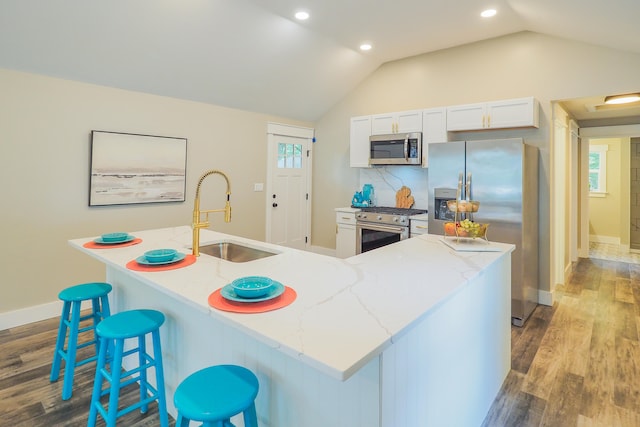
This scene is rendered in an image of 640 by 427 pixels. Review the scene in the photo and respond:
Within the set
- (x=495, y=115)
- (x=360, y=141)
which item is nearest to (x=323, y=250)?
(x=360, y=141)

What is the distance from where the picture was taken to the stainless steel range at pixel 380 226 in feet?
14.0

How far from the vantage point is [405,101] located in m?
4.91

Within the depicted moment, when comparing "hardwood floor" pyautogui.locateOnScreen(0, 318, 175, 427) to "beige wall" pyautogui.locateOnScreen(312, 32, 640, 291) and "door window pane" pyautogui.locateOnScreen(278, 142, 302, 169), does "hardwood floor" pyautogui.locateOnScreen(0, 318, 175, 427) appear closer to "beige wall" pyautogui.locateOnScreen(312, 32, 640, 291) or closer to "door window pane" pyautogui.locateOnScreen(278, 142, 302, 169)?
"door window pane" pyautogui.locateOnScreen(278, 142, 302, 169)

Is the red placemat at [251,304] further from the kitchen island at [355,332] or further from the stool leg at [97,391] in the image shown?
the stool leg at [97,391]

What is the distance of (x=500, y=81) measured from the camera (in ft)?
13.4

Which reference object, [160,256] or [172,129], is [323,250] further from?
[160,256]

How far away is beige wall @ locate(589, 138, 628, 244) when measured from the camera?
650 centimetres

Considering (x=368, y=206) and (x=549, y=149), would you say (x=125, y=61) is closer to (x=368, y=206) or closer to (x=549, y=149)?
(x=368, y=206)

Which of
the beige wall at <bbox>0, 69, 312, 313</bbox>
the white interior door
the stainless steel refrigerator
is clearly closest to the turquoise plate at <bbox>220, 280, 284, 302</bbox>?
the stainless steel refrigerator

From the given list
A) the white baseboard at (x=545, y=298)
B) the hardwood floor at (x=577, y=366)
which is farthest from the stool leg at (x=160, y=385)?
the white baseboard at (x=545, y=298)

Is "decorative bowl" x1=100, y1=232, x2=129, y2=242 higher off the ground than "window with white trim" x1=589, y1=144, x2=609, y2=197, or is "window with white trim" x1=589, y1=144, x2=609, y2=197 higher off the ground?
"window with white trim" x1=589, y1=144, x2=609, y2=197

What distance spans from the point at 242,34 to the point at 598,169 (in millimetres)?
7058

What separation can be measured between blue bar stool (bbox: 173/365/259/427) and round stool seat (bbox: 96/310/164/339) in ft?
1.94

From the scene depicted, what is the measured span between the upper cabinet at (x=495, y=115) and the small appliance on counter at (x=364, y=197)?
155 centimetres
